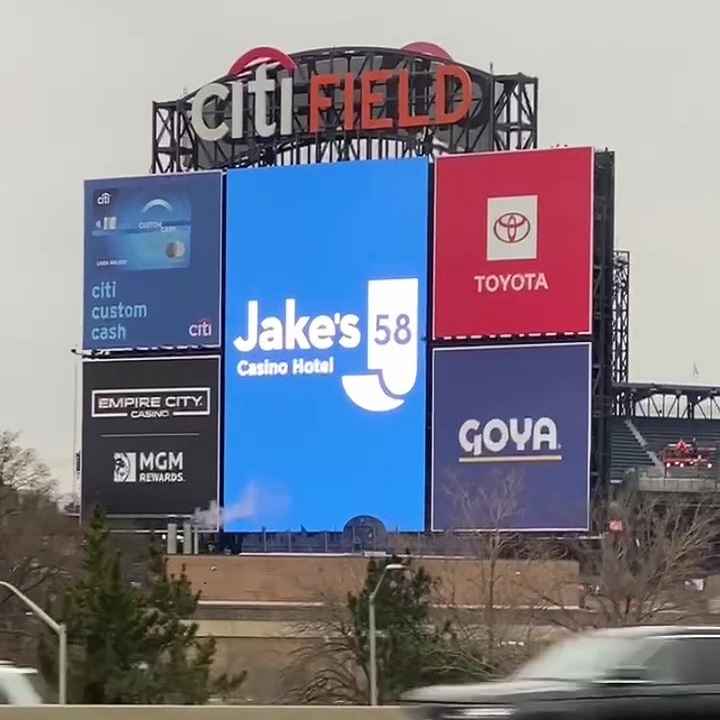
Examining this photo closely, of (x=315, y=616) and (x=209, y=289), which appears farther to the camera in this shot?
(x=209, y=289)

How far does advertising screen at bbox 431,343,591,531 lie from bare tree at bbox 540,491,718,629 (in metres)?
1.78

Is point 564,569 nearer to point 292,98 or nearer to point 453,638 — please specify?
point 453,638

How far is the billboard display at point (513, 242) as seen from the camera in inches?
2621

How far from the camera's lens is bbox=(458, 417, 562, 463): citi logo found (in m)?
66.1

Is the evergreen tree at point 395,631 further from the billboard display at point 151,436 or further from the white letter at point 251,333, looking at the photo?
the white letter at point 251,333

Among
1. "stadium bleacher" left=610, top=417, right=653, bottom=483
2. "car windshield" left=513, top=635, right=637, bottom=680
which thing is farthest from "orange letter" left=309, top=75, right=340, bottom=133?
"car windshield" left=513, top=635, right=637, bottom=680

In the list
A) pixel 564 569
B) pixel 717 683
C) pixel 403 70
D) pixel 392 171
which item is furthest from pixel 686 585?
pixel 717 683

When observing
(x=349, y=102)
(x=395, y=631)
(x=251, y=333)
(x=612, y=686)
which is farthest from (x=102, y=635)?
(x=612, y=686)

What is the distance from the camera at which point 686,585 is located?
61.9m

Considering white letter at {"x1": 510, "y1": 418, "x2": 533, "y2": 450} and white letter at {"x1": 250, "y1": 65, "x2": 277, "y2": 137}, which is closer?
white letter at {"x1": 510, "y1": 418, "x2": 533, "y2": 450}

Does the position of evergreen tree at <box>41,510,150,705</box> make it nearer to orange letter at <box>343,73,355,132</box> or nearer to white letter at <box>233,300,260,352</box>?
white letter at <box>233,300,260,352</box>

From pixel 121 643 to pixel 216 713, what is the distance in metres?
29.5

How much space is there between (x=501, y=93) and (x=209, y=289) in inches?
538

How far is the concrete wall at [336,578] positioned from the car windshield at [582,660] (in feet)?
132
